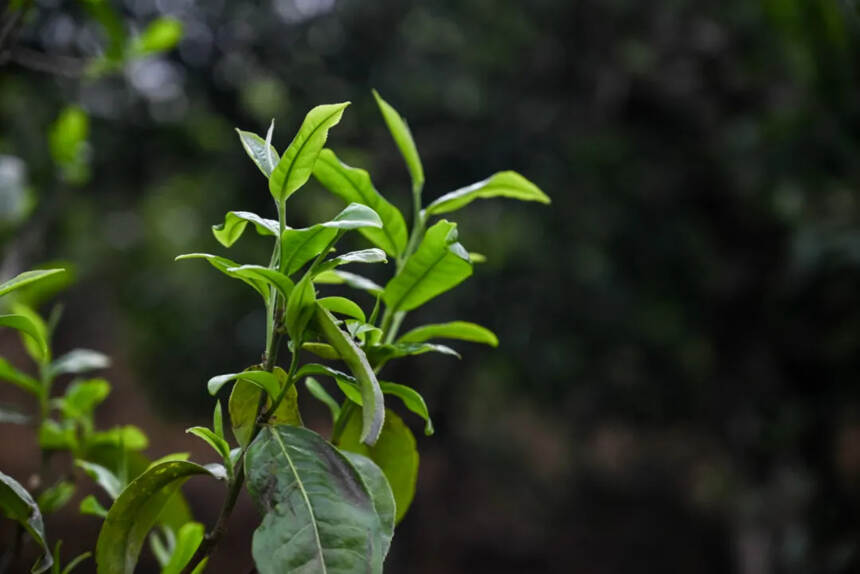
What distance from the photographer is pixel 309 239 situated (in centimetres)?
37

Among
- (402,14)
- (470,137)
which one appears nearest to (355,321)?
(470,137)

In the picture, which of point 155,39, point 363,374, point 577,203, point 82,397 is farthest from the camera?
point 577,203

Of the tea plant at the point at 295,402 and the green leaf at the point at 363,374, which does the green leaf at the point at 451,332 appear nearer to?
the tea plant at the point at 295,402

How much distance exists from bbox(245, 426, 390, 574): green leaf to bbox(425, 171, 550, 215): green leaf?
6.3 inches

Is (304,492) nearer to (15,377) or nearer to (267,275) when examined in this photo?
(267,275)

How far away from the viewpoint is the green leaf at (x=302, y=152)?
36 centimetres

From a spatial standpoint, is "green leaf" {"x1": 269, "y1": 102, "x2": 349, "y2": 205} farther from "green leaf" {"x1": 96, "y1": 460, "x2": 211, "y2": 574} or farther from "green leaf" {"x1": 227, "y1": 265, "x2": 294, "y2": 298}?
"green leaf" {"x1": 96, "y1": 460, "x2": 211, "y2": 574}

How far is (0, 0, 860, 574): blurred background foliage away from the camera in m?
2.72

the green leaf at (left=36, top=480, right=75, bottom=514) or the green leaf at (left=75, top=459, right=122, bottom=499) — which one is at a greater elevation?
the green leaf at (left=75, top=459, right=122, bottom=499)

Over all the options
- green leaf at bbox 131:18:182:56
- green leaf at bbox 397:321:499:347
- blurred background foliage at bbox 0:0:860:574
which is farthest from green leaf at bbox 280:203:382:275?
blurred background foliage at bbox 0:0:860:574

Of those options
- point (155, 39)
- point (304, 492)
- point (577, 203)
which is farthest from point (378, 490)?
point (577, 203)

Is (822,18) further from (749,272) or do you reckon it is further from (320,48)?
(749,272)

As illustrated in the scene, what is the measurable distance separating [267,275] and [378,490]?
0.12 m

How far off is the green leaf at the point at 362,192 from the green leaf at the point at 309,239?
0.23ft
